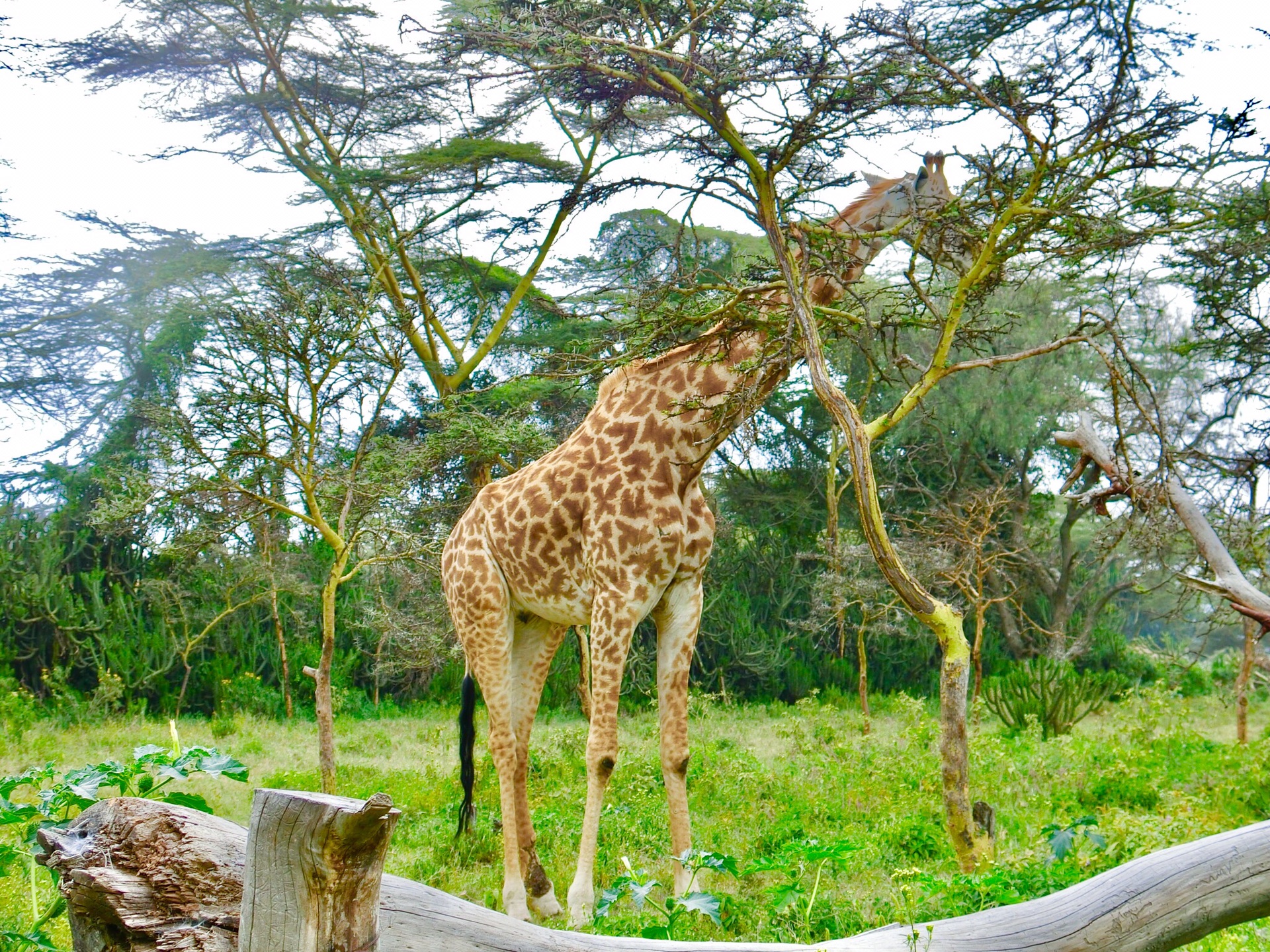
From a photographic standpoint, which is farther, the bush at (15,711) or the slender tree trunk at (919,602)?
the bush at (15,711)

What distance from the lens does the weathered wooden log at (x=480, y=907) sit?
2.07 meters

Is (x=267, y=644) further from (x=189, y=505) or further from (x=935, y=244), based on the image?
(x=935, y=244)

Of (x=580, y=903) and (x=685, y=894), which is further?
(x=580, y=903)

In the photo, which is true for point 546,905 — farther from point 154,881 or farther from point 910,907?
point 154,881

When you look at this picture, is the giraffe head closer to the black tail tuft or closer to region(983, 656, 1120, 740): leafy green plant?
the black tail tuft

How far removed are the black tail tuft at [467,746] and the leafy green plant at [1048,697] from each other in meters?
6.00

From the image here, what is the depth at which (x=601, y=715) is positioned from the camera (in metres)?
4.44

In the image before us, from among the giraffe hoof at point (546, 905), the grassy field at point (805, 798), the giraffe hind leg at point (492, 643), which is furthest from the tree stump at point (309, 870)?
the giraffe hoof at point (546, 905)

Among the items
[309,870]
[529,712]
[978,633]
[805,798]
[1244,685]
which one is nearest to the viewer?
[309,870]

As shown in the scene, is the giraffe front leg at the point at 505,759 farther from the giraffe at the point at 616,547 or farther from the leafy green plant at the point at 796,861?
the leafy green plant at the point at 796,861

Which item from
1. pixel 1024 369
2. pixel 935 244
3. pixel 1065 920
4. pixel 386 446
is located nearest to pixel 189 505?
pixel 386 446

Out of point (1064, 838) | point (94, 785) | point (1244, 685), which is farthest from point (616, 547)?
point (1244, 685)

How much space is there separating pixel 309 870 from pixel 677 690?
9.09 feet

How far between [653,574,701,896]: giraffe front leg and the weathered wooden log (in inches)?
74.2
